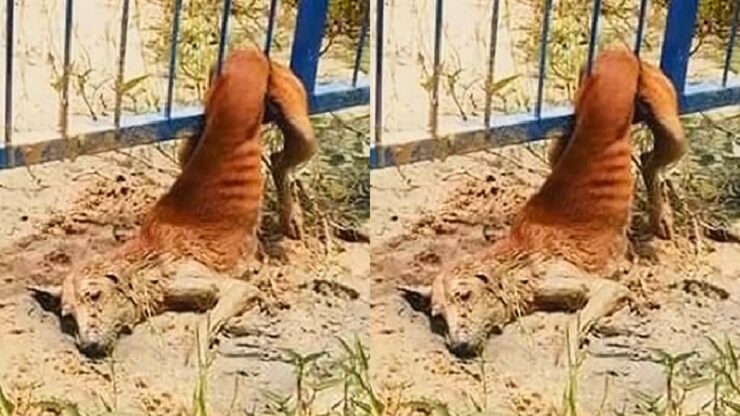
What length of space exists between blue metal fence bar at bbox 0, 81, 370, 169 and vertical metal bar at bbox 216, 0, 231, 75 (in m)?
0.08

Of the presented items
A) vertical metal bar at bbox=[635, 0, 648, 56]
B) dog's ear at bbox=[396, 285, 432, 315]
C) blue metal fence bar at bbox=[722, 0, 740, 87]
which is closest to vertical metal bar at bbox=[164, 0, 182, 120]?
dog's ear at bbox=[396, 285, 432, 315]

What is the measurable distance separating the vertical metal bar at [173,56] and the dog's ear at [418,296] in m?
0.46

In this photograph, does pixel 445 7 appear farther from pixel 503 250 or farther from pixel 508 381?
pixel 508 381

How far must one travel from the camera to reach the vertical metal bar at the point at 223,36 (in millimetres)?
2973

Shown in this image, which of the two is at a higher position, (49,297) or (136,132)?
(136,132)

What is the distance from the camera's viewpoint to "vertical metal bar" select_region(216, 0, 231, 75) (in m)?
2.97

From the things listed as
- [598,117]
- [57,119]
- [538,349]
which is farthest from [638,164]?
[57,119]

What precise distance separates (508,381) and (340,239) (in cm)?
35

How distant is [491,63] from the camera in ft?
9.77

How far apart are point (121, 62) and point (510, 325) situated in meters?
0.74

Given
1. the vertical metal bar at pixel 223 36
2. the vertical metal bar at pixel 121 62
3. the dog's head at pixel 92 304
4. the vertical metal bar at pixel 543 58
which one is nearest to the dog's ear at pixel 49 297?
the dog's head at pixel 92 304

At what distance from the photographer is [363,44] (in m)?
2.99

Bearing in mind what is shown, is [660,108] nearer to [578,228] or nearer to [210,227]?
[578,228]

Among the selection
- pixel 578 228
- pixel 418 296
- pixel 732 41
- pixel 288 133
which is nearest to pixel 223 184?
pixel 288 133
